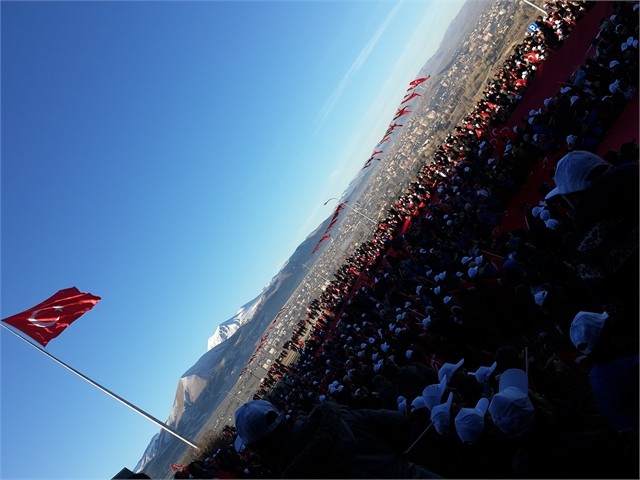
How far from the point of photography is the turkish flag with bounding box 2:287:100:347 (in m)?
12.3

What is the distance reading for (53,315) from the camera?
1252 cm

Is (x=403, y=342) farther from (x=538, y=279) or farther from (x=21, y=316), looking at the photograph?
(x=21, y=316)

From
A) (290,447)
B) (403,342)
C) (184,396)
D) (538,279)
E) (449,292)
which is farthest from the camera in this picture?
(184,396)

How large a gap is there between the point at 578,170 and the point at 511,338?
13.3 ft

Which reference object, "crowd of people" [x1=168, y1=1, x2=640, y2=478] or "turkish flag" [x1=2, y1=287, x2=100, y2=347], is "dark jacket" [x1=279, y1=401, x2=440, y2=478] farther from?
"turkish flag" [x1=2, y1=287, x2=100, y2=347]

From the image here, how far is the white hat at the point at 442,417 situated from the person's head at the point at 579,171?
6.30ft

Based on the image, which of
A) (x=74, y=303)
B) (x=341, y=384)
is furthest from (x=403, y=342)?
(x=74, y=303)

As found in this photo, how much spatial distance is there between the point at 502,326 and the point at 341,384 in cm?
535

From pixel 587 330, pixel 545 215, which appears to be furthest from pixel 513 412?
pixel 545 215

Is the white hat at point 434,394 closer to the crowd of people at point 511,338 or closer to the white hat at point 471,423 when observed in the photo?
the crowd of people at point 511,338

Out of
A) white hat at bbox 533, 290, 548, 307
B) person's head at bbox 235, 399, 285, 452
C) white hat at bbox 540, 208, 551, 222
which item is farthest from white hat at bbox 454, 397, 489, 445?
white hat at bbox 540, 208, 551, 222

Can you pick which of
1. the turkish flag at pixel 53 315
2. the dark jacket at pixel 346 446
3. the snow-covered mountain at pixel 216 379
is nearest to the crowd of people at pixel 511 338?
the dark jacket at pixel 346 446

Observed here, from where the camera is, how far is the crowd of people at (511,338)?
284 centimetres

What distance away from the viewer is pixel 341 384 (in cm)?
1148
